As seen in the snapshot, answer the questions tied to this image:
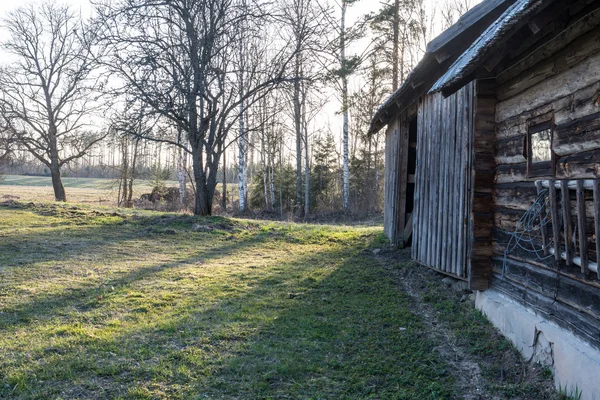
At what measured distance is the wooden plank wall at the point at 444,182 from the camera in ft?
20.4

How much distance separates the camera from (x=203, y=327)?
537 centimetres

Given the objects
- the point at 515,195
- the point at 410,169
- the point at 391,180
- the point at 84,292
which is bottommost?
the point at 84,292

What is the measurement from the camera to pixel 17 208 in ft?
59.1

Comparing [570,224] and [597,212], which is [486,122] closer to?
[570,224]

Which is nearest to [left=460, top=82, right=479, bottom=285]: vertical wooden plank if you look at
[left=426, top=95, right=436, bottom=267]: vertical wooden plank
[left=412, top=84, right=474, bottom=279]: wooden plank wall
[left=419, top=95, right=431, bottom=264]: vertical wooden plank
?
[left=412, top=84, right=474, bottom=279]: wooden plank wall

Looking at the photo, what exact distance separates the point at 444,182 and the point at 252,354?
169 inches

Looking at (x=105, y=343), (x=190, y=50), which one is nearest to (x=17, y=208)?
(x=190, y=50)

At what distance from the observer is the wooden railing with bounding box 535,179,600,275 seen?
337 centimetres

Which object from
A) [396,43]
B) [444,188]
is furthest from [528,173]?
[396,43]

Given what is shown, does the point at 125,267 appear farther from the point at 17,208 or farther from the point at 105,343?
the point at 17,208

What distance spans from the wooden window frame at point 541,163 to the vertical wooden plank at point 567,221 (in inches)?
19.0

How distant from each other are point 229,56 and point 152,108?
3.45 meters

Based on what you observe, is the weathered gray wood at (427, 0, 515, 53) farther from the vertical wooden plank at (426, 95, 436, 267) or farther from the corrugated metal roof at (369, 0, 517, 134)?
the vertical wooden plank at (426, 95, 436, 267)

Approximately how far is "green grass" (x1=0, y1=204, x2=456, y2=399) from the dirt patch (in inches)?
7.3
